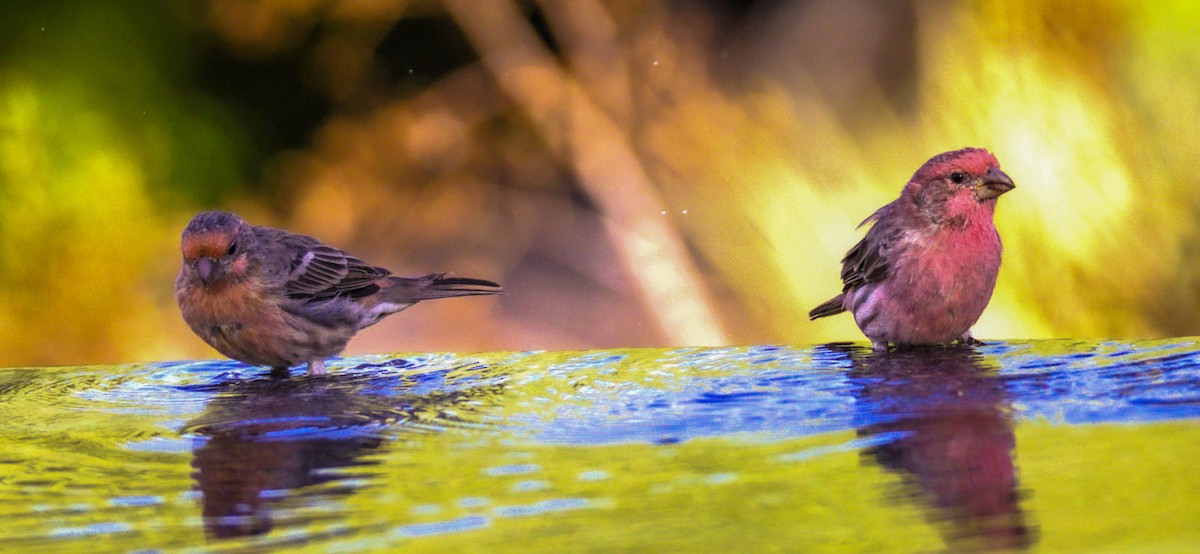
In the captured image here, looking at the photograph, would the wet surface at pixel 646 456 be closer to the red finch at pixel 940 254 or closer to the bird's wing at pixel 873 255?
the red finch at pixel 940 254

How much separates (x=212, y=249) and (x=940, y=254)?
2221 mm

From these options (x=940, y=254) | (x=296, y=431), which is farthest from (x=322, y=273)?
(x=940, y=254)

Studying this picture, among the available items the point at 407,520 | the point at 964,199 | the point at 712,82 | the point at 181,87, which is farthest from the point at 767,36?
the point at 407,520

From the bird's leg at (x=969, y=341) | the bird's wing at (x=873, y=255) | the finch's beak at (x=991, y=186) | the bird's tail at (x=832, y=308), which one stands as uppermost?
the finch's beak at (x=991, y=186)

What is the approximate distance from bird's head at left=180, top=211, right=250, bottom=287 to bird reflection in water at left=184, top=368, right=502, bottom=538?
469mm

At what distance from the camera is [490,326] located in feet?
24.6

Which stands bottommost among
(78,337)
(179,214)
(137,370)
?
(137,370)

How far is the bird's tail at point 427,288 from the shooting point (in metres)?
4.93

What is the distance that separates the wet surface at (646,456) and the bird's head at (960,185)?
0.44 metres

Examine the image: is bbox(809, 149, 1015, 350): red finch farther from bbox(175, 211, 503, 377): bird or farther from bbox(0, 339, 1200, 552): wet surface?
bbox(175, 211, 503, 377): bird

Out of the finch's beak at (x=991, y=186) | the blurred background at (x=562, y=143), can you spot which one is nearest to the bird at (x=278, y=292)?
the finch's beak at (x=991, y=186)

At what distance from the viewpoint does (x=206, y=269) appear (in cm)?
414

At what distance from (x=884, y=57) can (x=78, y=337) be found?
15.0 feet

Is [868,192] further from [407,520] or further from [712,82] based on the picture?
[407,520]
